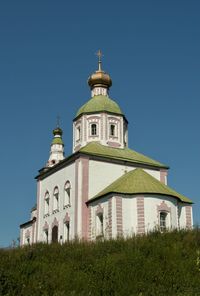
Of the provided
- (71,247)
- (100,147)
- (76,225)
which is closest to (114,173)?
(100,147)

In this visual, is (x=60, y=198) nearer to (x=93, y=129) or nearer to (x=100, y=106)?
(x=93, y=129)

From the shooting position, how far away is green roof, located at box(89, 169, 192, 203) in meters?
27.8

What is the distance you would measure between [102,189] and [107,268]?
1613cm

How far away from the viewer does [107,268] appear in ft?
47.9

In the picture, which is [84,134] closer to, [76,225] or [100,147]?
[100,147]

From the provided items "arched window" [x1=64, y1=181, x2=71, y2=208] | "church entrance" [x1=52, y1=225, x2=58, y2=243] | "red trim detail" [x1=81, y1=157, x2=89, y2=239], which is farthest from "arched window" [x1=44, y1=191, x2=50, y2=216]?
"red trim detail" [x1=81, y1=157, x2=89, y2=239]

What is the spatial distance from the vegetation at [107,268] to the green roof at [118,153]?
14612mm

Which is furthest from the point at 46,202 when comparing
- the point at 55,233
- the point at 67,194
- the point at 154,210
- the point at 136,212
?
the point at 154,210

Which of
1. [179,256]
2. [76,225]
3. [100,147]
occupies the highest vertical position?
[100,147]

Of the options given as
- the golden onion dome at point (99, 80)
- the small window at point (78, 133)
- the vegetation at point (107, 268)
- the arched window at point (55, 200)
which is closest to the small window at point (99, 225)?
the arched window at point (55, 200)

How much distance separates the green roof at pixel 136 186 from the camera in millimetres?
27797

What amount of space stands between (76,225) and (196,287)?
16.5 m

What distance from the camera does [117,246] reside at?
54.6 feet

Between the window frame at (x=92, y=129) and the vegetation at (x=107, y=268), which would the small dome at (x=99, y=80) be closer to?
the window frame at (x=92, y=129)
